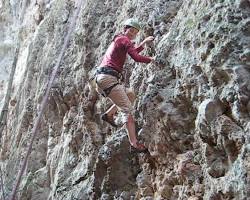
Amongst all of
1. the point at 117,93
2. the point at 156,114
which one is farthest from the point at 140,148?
the point at 117,93

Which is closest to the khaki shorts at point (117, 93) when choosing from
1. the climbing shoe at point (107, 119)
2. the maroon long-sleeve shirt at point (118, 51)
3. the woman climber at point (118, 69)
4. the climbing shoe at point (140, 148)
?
the woman climber at point (118, 69)

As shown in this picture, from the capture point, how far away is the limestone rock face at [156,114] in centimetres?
470

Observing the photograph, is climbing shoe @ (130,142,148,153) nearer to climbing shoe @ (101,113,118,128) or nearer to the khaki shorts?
the khaki shorts

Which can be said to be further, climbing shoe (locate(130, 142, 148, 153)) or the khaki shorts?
the khaki shorts

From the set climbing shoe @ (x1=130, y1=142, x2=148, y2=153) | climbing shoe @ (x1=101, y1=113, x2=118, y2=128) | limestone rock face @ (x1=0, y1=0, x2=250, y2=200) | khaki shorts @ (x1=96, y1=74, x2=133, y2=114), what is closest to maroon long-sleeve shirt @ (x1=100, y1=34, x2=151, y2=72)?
khaki shorts @ (x1=96, y1=74, x2=133, y2=114)

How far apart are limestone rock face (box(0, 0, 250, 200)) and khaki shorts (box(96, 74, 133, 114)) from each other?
187 mm

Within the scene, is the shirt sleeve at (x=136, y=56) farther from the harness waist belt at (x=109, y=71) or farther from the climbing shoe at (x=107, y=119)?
the climbing shoe at (x=107, y=119)

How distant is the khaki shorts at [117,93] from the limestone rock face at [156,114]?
19 cm

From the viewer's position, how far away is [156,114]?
5.79 meters

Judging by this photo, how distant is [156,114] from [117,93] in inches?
28.9

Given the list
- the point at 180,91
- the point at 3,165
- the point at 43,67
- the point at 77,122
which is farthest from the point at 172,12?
the point at 3,165

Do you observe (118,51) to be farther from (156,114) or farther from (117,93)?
(156,114)

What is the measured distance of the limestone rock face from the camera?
15.4ft

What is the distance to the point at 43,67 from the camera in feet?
37.6
